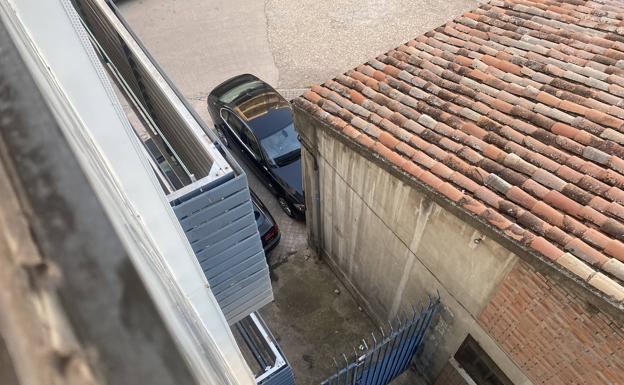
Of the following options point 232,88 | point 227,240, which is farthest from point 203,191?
point 232,88

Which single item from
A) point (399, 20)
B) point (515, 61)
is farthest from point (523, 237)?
point (399, 20)

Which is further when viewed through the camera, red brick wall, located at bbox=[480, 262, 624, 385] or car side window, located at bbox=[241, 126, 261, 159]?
car side window, located at bbox=[241, 126, 261, 159]

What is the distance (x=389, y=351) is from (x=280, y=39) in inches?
389

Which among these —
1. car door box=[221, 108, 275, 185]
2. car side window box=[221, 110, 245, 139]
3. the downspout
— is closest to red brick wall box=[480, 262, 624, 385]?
the downspout

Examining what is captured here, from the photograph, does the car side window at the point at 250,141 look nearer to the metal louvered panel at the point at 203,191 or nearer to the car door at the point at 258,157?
the car door at the point at 258,157

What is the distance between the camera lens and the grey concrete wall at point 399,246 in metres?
4.04

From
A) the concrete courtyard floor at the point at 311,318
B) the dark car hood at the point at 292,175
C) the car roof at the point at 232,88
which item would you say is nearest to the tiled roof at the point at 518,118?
the dark car hood at the point at 292,175

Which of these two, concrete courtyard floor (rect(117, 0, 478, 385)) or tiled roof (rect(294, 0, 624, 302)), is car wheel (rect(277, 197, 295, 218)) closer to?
concrete courtyard floor (rect(117, 0, 478, 385))

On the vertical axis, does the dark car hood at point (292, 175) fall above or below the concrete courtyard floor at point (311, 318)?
above

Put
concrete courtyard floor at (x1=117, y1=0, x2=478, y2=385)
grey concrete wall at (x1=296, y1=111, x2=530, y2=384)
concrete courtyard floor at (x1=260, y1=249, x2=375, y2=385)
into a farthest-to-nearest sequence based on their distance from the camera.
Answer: concrete courtyard floor at (x1=117, y1=0, x2=478, y2=385) < concrete courtyard floor at (x1=260, y1=249, x2=375, y2=385) < grey concrete wall at (x1=296, y1=111, x2=530, y2=384)

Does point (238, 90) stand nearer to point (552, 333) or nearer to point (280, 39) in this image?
point (280, 39)

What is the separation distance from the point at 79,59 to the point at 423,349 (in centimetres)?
542

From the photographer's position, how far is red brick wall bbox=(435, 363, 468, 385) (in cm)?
500

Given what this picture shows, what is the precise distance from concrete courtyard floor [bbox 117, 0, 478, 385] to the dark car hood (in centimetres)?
81
